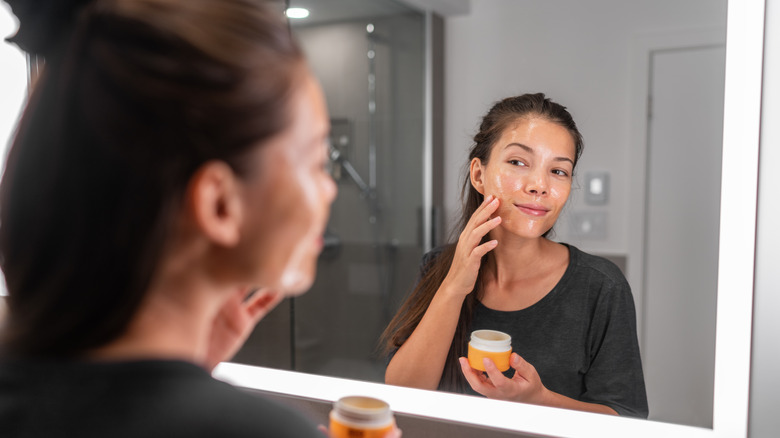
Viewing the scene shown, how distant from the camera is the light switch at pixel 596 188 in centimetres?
80

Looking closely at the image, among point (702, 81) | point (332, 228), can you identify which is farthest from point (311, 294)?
point (702, 81)

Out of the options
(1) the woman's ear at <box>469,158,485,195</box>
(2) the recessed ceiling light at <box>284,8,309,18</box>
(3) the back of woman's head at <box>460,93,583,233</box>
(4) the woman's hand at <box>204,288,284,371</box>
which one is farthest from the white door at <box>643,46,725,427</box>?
(2) the recessed ceiling light at <box>284,8,309,18</box>

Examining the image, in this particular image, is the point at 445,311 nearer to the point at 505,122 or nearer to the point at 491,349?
the point at 491,349

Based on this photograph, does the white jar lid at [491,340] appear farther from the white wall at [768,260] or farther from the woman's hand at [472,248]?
the white wall at [768,260]

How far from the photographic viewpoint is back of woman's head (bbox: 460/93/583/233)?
0.79 m

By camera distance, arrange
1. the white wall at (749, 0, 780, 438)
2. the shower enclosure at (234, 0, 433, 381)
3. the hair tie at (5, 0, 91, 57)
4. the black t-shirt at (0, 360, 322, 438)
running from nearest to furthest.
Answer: the black t-shirt at (0, 360, 322, 438)
the hair tie at (5, 0, 91, 57)
the white wall at (749, 0, 780, 438)
the shower enclosure at (234, 0, 433, 381)

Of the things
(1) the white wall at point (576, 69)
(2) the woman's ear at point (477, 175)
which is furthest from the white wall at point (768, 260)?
(2) the woman's ear at point (477, 175)

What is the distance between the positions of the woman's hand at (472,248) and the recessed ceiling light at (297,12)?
25.2 inches

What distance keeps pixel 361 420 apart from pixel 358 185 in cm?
93

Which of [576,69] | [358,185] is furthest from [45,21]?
[358,185]

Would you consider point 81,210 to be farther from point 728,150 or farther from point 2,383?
point 728,150

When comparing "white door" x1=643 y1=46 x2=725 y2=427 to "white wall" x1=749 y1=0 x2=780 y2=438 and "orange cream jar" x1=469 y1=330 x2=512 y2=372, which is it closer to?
"white wall" x1=749 y1=0 x2=780 y2=438

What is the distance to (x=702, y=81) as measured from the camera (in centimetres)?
81

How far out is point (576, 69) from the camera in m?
0.83
